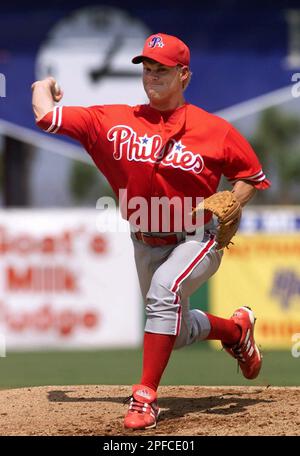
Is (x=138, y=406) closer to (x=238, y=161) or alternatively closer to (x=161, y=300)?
(x=161, y=300)

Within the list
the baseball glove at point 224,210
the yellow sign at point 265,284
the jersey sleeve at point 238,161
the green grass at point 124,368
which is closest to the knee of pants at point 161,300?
the baseball glove at point 224,210

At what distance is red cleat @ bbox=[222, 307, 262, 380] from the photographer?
6153mm

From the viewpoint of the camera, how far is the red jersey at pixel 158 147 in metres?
5.37

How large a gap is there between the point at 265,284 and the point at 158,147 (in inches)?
232

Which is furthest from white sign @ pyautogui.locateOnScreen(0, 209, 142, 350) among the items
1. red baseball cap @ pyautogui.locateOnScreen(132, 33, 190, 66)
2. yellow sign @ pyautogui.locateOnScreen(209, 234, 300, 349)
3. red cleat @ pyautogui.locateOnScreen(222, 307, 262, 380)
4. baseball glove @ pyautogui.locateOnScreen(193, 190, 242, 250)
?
red baseball cap @ pyautogui.locateOnScreen(132, 33, 190, 66)

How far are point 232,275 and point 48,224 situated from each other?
2.01m

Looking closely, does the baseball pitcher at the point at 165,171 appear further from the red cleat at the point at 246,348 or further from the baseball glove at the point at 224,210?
the red cleat at the point at 246,348

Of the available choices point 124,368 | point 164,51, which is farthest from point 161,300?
point 124,368

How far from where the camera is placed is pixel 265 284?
11070 millimetres

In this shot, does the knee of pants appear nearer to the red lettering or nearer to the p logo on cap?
the p logo on cap

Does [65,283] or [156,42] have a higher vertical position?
[156,42]

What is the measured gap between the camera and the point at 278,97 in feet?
44.7

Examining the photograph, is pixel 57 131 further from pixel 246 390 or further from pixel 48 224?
pixel 48 224

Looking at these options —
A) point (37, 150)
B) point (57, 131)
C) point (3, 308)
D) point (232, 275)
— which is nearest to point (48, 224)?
point (3, 308)
